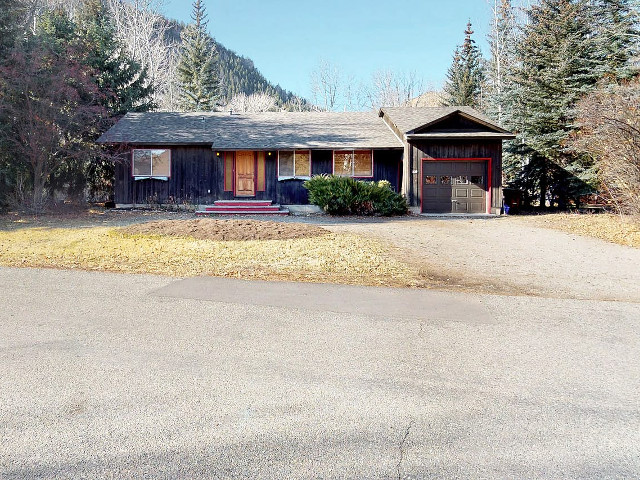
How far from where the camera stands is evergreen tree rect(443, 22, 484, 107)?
3275 cm

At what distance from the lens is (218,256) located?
26.6 ft

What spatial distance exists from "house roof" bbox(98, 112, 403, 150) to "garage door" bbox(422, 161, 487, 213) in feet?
6.10

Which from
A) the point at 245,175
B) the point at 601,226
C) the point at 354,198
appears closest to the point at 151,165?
the point at 245,175

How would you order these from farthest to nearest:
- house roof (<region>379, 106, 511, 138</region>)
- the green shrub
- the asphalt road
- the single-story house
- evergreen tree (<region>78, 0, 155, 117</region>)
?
evergreen tree (<region>78, 0, 155, 117</region>), the single-story house, house roof (<region>379, 106, 511, 138</region>), the green shrub, the asphalt road

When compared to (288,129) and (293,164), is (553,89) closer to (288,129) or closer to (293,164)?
(288,129)

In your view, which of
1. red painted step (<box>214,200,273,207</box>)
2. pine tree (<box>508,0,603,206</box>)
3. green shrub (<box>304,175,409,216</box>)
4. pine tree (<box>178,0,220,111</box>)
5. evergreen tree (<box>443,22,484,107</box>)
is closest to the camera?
green shrub (<box>304,175,409,216</box>)

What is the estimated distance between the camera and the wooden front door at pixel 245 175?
18.5 meters

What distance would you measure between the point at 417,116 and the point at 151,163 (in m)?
11.9

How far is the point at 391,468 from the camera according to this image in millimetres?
2207

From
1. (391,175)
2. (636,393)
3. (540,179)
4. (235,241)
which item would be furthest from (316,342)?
(540,179)

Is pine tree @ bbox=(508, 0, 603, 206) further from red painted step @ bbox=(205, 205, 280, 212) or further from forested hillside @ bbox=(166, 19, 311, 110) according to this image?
Answer: forested hillside @ bbox=(166, 19, 311, 110)

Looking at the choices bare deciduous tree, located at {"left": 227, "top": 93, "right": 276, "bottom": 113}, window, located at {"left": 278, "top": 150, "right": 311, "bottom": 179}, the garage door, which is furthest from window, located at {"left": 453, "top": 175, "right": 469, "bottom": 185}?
bare deciduous tree, located at {"left": 227, "top": 93, "right": 276, "bottom": 113}

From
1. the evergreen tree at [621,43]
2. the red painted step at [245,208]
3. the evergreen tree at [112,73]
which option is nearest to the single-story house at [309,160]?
the red painted step at [245,208]

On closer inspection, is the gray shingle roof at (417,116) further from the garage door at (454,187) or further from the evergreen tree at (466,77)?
the evergreen tree at (466,77)
